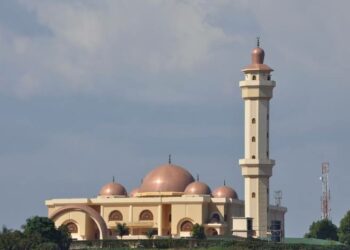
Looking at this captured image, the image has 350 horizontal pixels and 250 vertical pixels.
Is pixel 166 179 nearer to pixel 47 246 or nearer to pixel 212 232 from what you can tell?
pixel 212 232

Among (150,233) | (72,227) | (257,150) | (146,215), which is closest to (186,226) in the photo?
(150,233)

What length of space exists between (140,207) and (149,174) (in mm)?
4509

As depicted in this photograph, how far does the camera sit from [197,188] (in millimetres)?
141125

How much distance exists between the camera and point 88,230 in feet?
458

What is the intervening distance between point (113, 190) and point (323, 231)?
22.0 metres

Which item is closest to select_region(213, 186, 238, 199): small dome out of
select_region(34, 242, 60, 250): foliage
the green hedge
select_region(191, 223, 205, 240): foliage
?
select_region(191, 223, 205, 240): foliage

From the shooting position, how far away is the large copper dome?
468 feet

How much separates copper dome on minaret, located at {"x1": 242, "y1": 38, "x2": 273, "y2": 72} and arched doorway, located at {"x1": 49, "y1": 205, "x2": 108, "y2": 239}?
58.3 feet

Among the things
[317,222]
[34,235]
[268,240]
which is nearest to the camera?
[34,235]

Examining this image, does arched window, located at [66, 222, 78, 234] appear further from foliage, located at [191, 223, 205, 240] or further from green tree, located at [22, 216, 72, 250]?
foliage, located at [191, 223, 205, 240]

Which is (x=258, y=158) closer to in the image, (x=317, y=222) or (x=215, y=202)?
(x=215, y=202)

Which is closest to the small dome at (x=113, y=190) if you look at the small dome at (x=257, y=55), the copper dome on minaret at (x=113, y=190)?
the copper dome on minaret at (x=113, y=190)

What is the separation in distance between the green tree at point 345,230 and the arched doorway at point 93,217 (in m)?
25.1

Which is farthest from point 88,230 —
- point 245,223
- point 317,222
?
point 317,222
